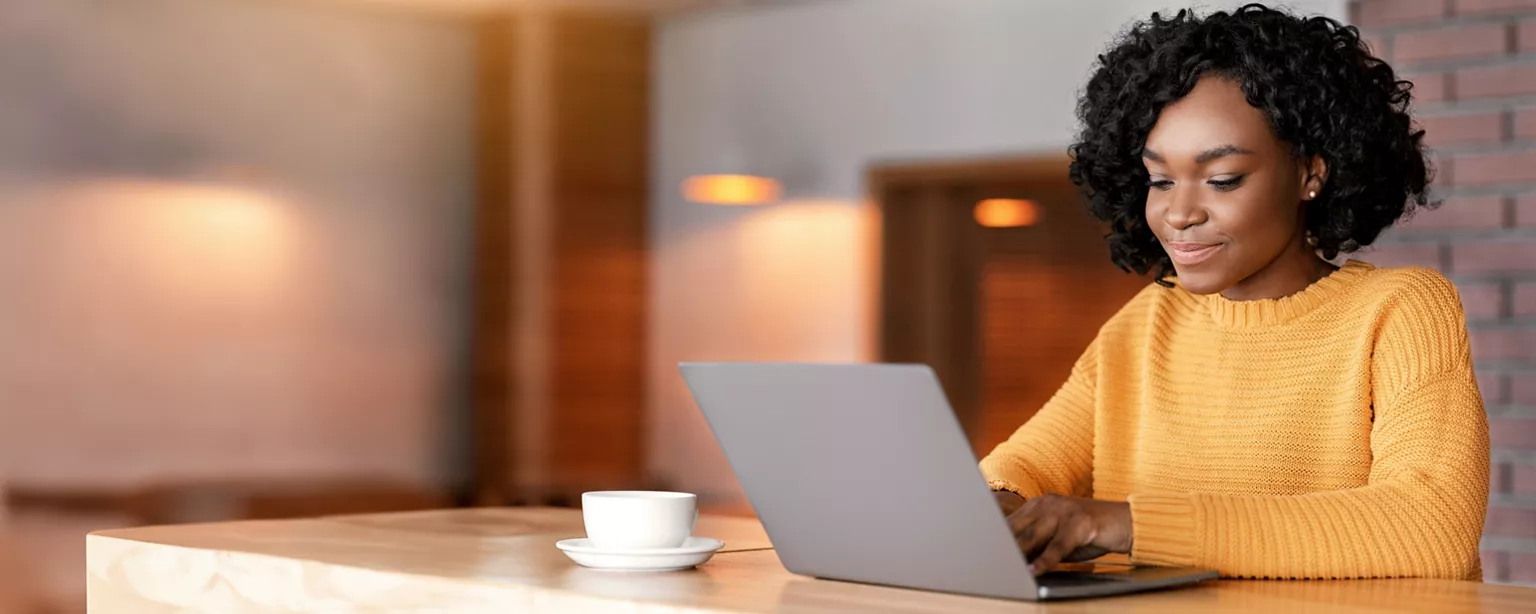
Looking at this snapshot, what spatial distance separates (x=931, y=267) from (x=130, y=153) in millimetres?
2641

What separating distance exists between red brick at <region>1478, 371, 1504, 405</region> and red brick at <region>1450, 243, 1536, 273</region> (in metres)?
0.21

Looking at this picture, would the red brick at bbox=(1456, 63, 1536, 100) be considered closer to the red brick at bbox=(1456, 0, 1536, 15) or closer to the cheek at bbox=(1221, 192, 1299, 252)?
the red brick at bbox=(1456, 0, 1536, 15)

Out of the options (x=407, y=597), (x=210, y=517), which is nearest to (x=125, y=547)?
(x=407, y=597)

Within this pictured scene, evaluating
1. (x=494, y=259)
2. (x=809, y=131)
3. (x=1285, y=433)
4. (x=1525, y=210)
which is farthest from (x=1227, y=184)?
(x=494, y=259)

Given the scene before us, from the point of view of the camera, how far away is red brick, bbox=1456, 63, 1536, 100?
343cm

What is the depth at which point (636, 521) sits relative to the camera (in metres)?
1.45

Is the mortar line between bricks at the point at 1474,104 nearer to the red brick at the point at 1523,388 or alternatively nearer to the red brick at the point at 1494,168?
the red brick at the point at 1494,168

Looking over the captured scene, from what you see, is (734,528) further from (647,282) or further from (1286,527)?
(647,282)

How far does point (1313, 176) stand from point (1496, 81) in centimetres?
183

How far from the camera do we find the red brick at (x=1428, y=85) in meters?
3.53

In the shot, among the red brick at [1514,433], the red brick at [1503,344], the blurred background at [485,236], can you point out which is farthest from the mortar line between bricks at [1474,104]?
the blurred background at [485,236]

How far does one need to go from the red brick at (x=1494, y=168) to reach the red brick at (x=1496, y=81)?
4.6 inches

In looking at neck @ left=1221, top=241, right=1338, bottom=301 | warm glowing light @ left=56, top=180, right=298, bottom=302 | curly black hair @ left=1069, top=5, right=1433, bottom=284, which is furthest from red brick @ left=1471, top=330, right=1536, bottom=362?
warm glowing light @ left=56, top=180, right=298, bottom=302

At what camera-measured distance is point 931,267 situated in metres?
6.03
